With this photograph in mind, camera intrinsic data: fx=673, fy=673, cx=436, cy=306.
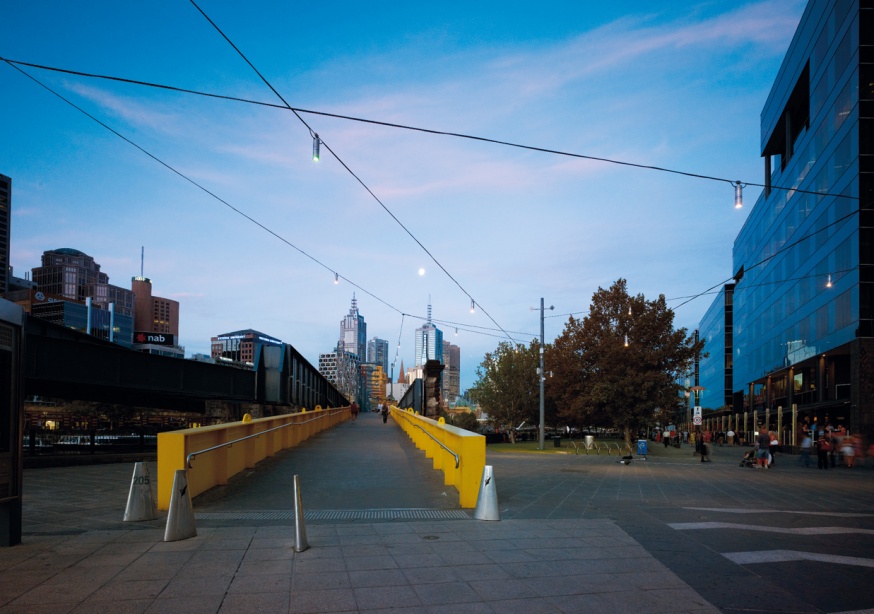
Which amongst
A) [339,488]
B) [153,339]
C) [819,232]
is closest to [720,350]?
[819,232]

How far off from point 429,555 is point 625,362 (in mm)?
35484

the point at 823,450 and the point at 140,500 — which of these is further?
the point at 823,450

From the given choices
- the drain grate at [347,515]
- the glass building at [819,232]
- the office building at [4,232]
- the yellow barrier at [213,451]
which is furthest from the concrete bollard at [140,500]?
the office building at [4,232]

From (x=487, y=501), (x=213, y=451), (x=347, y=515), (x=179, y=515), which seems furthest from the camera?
(x=213, y=451)

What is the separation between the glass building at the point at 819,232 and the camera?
34.0 m

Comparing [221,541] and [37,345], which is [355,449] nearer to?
[37,345]

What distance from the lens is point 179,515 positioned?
7.42 metres

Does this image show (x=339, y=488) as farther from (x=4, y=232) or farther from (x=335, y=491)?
(x=4, y=232)

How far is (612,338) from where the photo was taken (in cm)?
4094

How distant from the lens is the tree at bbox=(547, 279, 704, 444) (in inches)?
1576

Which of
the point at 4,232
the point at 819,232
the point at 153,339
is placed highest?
the point at 4,232

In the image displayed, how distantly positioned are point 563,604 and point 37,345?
1783cm

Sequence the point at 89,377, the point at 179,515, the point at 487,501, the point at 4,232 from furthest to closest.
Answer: the point at 4,232, the point at 89,377, the point at 487,501, the point at 179,515

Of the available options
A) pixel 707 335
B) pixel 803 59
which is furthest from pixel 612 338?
pixel 707 335
